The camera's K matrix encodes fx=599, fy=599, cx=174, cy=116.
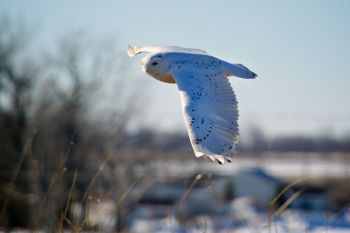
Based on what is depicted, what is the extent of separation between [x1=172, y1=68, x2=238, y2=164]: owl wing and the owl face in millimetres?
72

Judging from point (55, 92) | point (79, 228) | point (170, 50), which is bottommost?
point (55, 92)

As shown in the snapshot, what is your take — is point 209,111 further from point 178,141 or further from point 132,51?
point 178,141

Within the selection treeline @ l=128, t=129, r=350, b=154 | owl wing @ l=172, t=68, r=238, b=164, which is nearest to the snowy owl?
owl wing @ l=172, t=68, r=238, b=164

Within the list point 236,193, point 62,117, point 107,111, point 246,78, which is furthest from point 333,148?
point 246,78

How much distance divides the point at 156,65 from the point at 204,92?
32 cm

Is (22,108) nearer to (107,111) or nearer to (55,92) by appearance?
(55,92)

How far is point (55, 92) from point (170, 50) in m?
13.8

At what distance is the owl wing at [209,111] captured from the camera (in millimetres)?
2486

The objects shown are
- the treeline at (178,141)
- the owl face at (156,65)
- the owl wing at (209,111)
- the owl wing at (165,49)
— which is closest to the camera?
the owl wing at (209,111)

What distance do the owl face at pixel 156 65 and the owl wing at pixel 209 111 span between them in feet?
0.24

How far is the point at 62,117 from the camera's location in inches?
623

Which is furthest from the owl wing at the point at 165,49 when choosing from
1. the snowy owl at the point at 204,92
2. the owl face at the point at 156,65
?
the owl face at the point at 156,65

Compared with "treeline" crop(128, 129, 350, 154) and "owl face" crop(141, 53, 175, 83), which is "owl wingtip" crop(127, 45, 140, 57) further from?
"treeline" crop(128, 129, 350, 154)

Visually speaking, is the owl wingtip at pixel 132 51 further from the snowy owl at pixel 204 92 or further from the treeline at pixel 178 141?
the treeline at pixel 178 141
